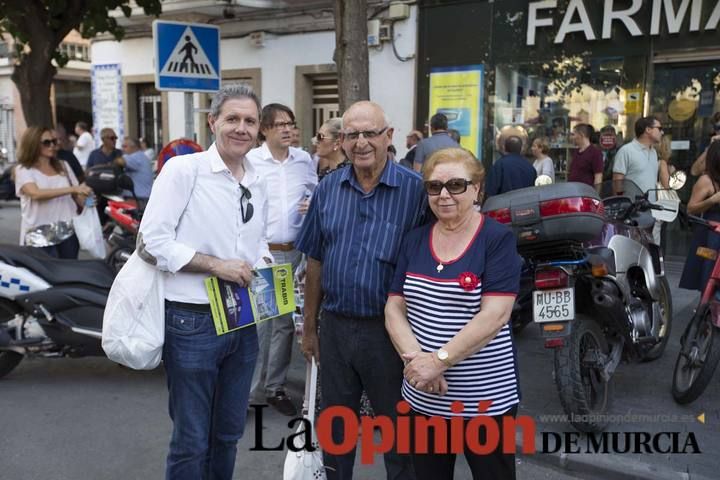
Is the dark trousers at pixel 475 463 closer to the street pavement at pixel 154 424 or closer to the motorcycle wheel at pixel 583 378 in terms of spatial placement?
the street pavement at pixel 154 424

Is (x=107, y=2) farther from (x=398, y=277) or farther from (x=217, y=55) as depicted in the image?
(x=398, y=277)

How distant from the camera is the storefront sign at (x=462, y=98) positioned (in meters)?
10.5

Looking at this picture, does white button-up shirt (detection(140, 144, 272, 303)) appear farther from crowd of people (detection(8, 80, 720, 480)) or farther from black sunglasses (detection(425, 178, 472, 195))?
black sunglasses (detection(425, 178, 472, 195))

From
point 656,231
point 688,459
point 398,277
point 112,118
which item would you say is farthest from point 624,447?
point 112,118

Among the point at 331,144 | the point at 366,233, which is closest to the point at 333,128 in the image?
the point at 331,144

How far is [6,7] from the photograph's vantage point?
8.52 m

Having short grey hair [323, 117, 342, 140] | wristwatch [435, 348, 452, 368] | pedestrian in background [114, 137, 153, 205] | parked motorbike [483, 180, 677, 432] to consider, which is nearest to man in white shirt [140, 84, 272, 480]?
wristwatch [435, 348, 452, 368]

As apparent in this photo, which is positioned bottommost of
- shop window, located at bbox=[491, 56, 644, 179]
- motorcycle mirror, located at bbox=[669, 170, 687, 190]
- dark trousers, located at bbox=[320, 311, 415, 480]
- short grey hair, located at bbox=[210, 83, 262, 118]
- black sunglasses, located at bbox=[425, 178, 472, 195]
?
dark trousers, located at bbox=[320, 311, 415, 480]

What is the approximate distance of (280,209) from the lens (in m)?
4.10

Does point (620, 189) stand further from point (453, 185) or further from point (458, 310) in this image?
point (458, 310)

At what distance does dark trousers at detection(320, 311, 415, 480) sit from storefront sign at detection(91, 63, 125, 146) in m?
13.8

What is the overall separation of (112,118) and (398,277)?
14.6m

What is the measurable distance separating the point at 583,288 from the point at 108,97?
46.8 ft

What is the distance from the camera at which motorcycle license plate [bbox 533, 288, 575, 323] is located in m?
3.47
